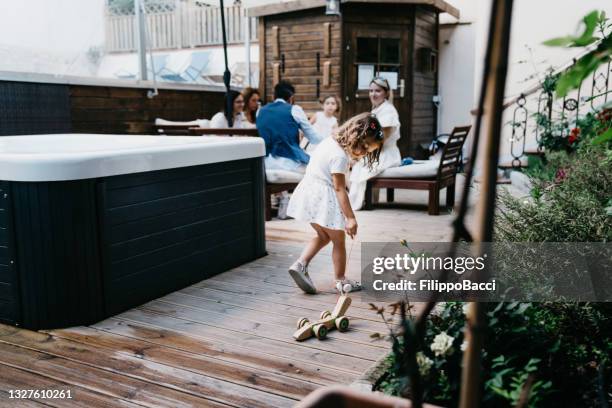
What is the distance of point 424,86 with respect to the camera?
8.98 meters

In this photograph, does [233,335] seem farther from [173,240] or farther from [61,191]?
[61,191]

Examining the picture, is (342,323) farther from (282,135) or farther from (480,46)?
(480,46)

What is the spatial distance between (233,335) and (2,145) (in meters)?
2.46

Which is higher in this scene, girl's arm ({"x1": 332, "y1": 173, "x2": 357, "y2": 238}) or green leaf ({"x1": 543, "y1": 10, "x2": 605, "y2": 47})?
green leaf ({"x1": 543, "y1": 10, "x2": 605, "y2": 47})

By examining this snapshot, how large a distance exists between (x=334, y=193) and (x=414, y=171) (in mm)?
2484

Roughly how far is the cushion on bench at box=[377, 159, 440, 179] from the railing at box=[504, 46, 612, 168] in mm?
988

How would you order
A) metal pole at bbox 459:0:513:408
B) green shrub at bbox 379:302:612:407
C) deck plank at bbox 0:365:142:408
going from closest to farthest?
metal pole at bbox 459:0:513:408 < green shrub at bbox 379:302:612:407 < deck plank at bbox 0:365:142:408

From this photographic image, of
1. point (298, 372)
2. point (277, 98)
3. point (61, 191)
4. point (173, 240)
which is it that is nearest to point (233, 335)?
point (298, 372)

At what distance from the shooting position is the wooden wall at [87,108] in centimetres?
476

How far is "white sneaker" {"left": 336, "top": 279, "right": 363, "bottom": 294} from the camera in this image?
2.97 meters

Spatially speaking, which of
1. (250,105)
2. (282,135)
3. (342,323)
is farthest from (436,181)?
(342,323)

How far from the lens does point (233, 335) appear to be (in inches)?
94.3

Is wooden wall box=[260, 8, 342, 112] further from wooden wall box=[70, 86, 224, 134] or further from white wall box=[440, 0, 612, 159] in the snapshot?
white wall box=[440, 0, 612, 159]

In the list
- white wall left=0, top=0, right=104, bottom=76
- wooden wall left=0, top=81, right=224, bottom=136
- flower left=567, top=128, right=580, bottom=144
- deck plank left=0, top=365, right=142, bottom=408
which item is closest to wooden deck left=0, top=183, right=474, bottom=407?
deck plank left=0, top=365, right=142, bottom=408
